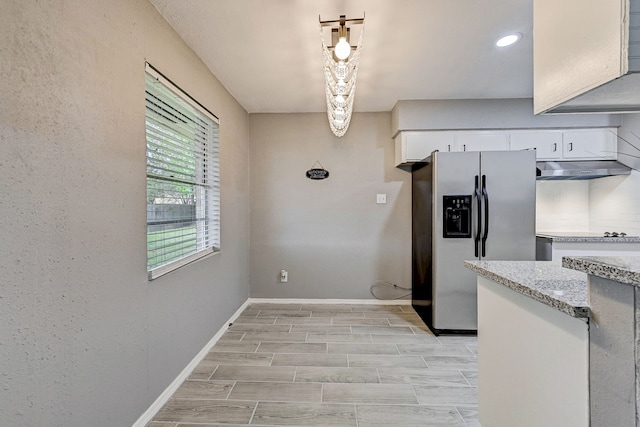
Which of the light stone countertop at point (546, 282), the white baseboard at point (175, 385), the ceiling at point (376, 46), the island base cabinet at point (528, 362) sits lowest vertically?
the white baseboard at point (175, 385)

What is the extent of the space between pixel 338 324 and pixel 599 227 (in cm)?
320

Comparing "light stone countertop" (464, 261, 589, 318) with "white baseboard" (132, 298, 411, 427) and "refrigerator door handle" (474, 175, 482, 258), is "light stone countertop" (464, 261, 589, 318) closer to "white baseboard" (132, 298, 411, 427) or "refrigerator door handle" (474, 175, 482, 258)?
"refrigerator door handle" (474, 175, 482, 258)

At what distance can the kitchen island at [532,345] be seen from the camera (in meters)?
0.88

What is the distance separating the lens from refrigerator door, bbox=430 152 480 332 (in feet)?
8.93

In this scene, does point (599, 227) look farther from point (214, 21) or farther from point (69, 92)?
point (69, 92)

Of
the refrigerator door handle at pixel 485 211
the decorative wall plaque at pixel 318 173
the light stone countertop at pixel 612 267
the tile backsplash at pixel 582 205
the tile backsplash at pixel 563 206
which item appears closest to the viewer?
the light stone countertop at pixel 612 267

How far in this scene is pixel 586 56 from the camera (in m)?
0.82

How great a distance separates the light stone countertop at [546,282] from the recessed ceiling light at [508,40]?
65.1 inches

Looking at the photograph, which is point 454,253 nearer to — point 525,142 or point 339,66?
point 525,142

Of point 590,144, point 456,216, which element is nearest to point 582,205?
point 590,144

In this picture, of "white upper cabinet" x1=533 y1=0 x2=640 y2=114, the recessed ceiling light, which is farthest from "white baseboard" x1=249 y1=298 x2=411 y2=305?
"white upper cabinet" x1=533 y1=0 x2=640 y2=114

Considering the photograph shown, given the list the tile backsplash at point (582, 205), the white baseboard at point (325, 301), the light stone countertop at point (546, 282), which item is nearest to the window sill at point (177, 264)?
the white baseboard at point (325, 301)

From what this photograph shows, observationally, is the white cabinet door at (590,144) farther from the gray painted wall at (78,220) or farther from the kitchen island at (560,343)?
the gray painted wall at (78,220)

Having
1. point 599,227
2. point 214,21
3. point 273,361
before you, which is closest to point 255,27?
point 214,21
